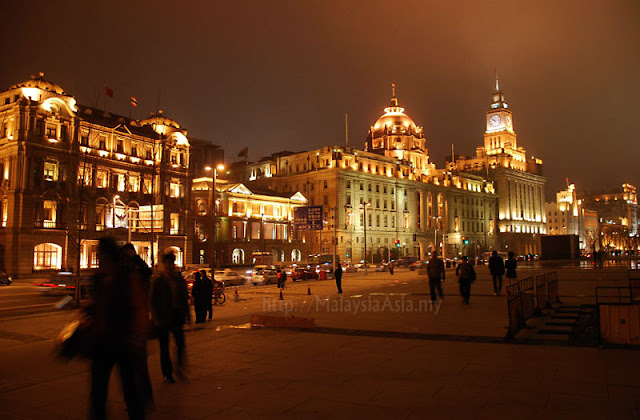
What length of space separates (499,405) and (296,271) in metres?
38.7

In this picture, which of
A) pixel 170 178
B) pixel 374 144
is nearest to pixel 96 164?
pixel 170 178

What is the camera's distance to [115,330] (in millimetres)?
5551

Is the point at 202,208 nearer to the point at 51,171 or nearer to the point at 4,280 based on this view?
the point at 51,171

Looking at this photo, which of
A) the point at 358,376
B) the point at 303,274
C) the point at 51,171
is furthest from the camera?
the point at 51,171

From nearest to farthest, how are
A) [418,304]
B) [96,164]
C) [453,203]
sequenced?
1. [418,304]
2. [96,164]
3. [453,203]

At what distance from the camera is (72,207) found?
51.1 meters

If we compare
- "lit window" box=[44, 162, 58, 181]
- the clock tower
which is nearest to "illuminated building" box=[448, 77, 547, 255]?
the clock tower

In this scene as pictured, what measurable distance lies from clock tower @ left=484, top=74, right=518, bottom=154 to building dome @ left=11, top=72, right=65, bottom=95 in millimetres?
132361

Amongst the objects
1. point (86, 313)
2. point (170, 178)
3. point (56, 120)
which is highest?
point (56, 120)

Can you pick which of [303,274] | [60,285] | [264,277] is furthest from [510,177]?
[60,285]

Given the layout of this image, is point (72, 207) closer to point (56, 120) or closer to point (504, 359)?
point (56, 120)

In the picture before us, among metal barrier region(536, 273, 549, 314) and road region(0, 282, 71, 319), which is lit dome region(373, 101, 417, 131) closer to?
road region(0, 282, 71, 319)

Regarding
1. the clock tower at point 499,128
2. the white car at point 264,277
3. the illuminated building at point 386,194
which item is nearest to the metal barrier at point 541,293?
the white car at point 264,277

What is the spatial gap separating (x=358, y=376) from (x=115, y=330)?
4660 millimetres
